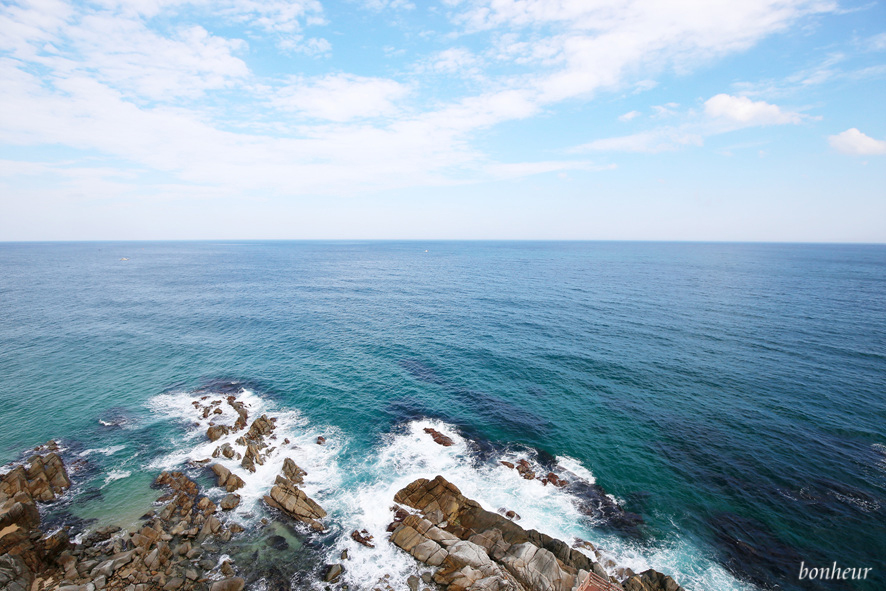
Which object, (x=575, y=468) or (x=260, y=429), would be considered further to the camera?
(x=260, y=429)

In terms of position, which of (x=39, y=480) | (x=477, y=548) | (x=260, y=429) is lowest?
(x=477, y=548)

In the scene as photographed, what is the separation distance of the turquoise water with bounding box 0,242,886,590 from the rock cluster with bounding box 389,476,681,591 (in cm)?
247

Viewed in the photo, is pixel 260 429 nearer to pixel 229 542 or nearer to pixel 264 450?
pixel 264 450

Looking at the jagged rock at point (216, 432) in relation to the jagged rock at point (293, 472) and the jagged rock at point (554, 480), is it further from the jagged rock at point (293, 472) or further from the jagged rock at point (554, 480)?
the jagged rock at point (554, 480)

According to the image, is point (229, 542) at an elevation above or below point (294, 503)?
below

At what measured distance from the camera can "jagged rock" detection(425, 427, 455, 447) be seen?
47181 millimetres

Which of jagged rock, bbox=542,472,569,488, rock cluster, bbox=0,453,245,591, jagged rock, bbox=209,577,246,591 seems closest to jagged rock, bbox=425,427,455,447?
jagged rock, bbox=542,472,569,488

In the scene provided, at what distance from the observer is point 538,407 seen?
54.7 m

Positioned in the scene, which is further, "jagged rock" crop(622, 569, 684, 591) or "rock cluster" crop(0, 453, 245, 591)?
"jagged rock" crop(622, 569, 684, 591)

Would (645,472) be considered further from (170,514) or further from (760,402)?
(170,514)

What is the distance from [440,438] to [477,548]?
17259 mm

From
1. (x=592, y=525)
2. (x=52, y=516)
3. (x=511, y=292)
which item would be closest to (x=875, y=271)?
(x=511, y=292)

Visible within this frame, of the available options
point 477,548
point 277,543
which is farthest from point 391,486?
point 477,548

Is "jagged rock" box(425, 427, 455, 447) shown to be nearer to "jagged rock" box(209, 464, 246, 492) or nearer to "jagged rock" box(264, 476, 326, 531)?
"jagged rock" box(264, 476, 326, 531)
